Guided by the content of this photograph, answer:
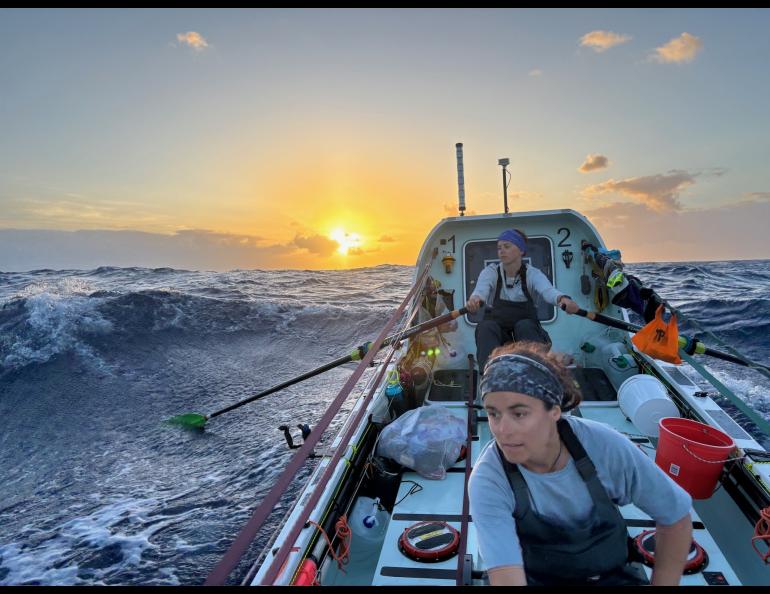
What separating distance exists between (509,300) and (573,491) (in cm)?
397

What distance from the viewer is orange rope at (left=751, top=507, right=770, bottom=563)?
2711 millimetres

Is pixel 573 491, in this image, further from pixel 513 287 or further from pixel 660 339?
pixel 513 287

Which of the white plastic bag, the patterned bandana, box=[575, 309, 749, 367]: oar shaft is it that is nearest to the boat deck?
the white plastic bag

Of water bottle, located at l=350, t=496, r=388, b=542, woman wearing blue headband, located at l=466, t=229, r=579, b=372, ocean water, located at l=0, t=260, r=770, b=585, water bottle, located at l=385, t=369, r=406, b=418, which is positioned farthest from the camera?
ocean water, located at l=0, t=260, r=770, b=585

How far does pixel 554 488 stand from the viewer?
1793 millimetres

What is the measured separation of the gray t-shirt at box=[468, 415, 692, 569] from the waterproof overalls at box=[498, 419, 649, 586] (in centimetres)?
3

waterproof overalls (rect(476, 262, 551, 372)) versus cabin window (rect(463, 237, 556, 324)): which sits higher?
cabin window (rect(463, 237, 556, 324))

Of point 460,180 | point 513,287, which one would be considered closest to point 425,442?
point 513,287

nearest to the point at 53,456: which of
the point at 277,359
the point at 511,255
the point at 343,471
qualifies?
the point at 277,359

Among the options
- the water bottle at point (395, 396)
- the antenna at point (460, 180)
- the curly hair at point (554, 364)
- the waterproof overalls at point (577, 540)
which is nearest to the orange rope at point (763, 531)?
the waterproof overalls at point (577, 540)

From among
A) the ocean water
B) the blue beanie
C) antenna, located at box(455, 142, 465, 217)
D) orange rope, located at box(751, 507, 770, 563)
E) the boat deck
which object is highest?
antenna, located at box(455, 142, 465, 217)

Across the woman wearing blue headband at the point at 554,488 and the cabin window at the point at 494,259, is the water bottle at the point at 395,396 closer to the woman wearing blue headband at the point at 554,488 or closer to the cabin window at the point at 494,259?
the cabin window at the point at 494,259

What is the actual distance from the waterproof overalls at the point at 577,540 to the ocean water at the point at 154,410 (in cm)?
471

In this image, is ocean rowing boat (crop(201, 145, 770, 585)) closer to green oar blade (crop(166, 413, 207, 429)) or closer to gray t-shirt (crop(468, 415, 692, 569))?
gray t-shirt (crop(468, 415, 692, 569))
